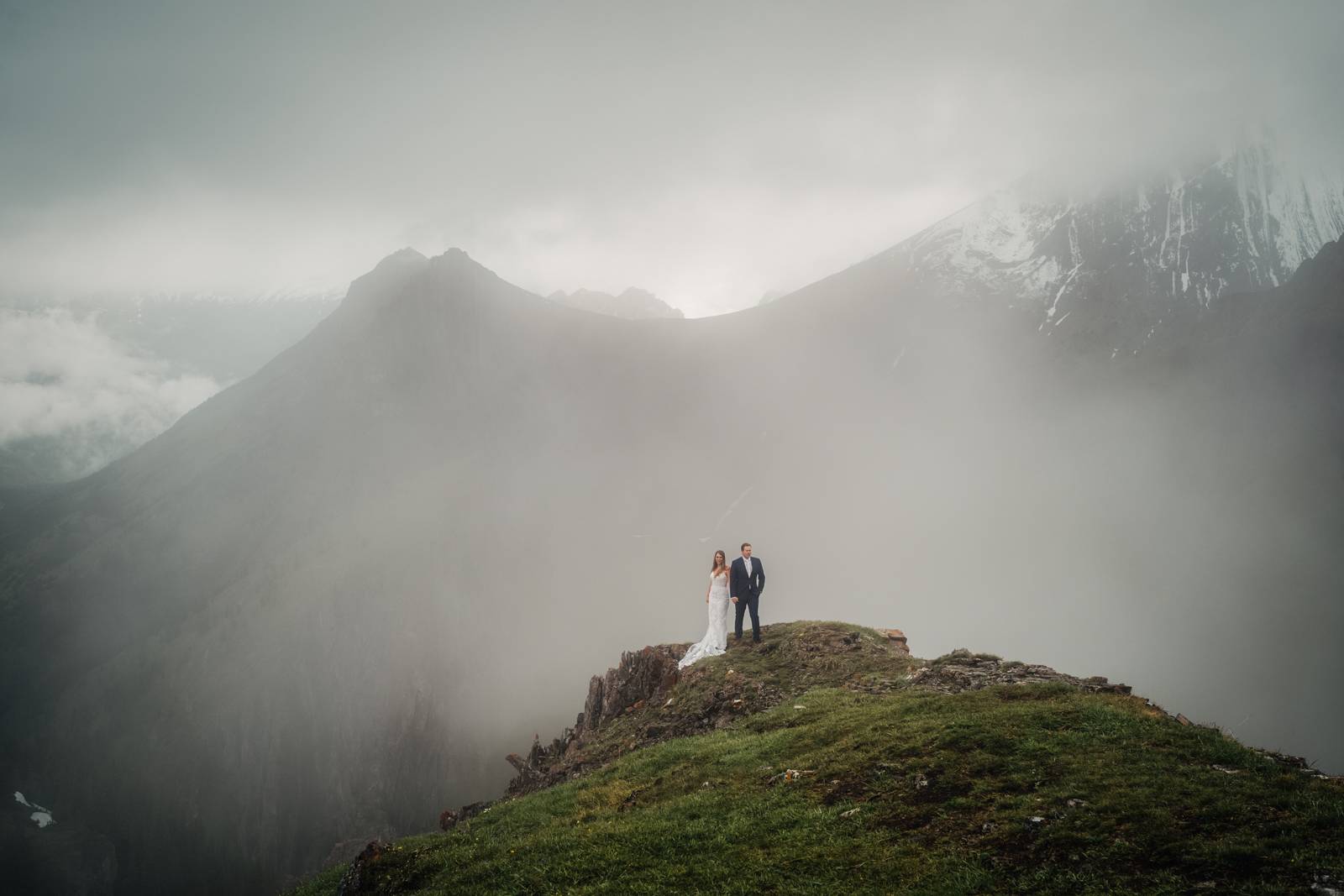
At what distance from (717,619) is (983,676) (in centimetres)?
1312

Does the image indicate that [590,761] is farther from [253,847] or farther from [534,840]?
[253,847]

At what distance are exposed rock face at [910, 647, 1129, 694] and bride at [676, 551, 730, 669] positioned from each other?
999 centimetres

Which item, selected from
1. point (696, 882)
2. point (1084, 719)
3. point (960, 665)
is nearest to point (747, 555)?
point (960, 665)

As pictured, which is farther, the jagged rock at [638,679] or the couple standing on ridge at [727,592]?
the jagged rock at [638,679]

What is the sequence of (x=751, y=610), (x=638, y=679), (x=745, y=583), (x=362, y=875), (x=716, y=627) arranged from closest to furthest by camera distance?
(x=362, y=875) < (x=751, y=610) < (x=745, y=583) < (x=716, y=627) < (x=638, y=679)

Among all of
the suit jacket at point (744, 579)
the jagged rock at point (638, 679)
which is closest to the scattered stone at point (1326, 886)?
the suit jacket at point (744, 579)

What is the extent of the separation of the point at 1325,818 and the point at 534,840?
616 inches

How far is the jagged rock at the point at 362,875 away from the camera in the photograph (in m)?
15.3

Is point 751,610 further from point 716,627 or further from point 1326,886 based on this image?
point 1326,886

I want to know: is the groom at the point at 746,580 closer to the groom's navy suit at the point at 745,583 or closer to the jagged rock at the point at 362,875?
the groom's navy suit at the point at 745,583

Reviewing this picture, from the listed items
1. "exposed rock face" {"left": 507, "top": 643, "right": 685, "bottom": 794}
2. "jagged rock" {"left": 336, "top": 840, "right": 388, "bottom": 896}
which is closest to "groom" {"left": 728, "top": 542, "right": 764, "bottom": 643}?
"exposed rock face" {"left": 507, "top": 643, "right": 685, "bottom": 794}

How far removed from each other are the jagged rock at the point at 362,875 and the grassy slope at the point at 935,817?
51 centimetres

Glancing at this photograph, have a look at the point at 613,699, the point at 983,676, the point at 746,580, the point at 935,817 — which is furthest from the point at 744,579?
the point at 935,817

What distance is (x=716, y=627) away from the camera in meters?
32.2
